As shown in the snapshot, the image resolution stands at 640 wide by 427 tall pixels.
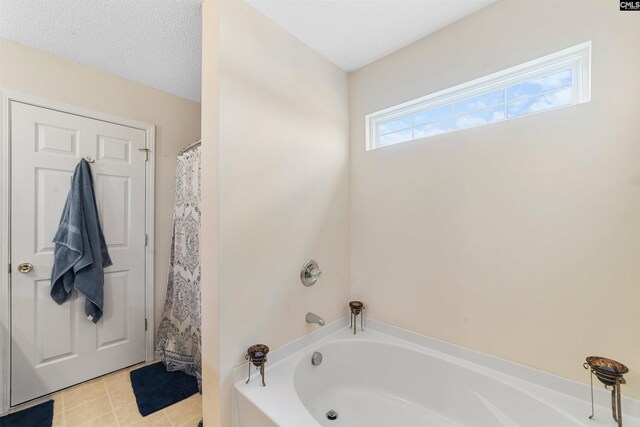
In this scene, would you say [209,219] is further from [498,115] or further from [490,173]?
[498,115]

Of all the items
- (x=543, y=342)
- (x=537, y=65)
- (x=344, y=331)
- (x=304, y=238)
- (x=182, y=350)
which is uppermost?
(x=537, y=65)

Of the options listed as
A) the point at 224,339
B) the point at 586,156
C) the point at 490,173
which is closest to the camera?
the point at 586,156

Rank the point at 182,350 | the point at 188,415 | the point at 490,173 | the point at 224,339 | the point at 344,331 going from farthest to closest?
the point at 182,350 < the point at 344,331 < the point at 188,415 < the point at 490,173 < the point at 224,339

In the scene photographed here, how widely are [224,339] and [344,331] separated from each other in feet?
3.08

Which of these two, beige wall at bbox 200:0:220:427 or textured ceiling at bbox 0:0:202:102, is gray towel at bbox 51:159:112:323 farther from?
beige wall at bbox 200:0:220:427

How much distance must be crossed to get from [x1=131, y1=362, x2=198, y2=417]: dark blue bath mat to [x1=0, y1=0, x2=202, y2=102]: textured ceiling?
244 centimetres

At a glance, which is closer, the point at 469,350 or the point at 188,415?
the point at 469,350

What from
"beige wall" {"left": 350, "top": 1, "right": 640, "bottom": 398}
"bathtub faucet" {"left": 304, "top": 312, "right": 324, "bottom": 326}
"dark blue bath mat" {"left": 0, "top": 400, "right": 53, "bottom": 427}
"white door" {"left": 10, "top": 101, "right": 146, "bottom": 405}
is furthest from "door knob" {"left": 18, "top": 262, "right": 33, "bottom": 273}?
"beige wall" {"left": 350, "top": 1, "right": 640, "bottom": 398}

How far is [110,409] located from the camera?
5.62ft

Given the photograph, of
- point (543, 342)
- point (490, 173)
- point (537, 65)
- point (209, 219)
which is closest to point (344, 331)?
point (543, 342)

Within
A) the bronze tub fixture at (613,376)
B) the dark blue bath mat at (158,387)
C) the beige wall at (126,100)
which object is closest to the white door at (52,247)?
the beige wall at (126,100)

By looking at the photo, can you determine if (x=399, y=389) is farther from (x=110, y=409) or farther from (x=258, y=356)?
(x=110, y=409)

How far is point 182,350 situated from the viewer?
7.02 ft

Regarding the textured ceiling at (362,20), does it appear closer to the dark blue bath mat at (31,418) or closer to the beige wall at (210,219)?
the beige wall at (210,219)
